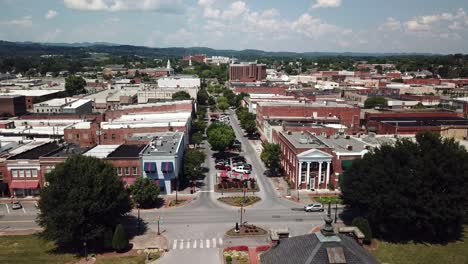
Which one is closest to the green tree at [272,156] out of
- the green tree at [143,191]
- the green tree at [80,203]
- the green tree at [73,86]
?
the green tree at [143,191]

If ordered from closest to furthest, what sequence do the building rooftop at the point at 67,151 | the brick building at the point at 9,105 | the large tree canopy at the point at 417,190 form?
the large tree canopy at the point at 417,190 < the building rooftop at the point at 67,151 < the brick building at the point at 9,105

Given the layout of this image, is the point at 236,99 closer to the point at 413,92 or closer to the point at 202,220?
the point at 413,92

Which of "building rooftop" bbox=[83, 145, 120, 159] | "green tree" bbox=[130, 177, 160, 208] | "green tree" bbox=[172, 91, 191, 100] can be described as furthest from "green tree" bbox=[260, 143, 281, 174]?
"green tree" bbox=[172, 91, 191, 100]

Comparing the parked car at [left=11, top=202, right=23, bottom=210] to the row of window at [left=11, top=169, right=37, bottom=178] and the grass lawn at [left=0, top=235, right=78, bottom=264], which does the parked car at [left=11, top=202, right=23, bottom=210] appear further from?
the grass lawn at [left=0, top=235, right=78, bottom=264]

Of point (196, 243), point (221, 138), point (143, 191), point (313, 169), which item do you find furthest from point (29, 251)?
point (221, 138)

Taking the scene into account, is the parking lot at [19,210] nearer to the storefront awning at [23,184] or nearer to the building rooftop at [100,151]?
the storefront awning at [23,184]

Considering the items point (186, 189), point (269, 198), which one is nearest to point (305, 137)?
point (269, 198)
